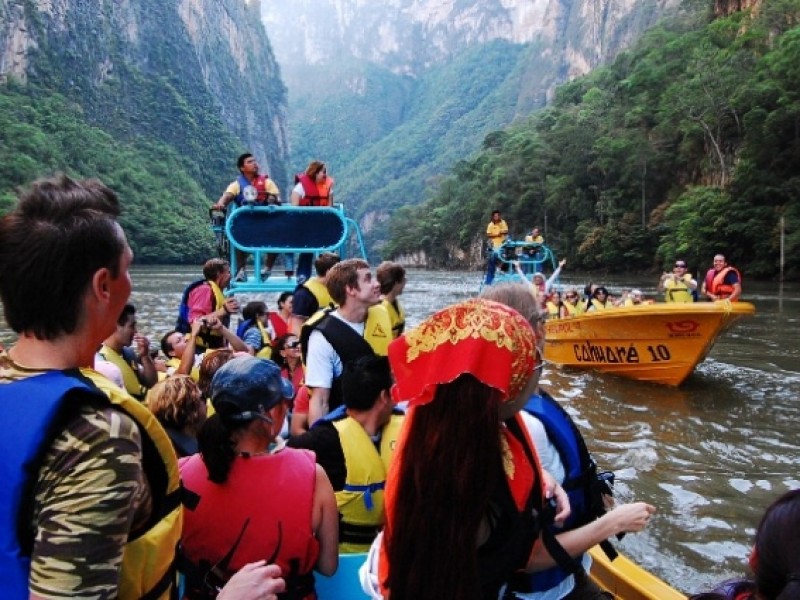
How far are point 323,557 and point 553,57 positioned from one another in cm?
16185

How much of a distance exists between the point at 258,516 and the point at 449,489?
86 cm

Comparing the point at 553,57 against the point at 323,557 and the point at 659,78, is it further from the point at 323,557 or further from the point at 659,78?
the point at 323,557

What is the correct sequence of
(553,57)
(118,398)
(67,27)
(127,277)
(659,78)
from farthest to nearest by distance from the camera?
(553,57)
(67,27)
(659,78)
(127,277)
(118,398)

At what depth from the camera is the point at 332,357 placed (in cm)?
405

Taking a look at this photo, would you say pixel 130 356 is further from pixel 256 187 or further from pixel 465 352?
pixel 465 352

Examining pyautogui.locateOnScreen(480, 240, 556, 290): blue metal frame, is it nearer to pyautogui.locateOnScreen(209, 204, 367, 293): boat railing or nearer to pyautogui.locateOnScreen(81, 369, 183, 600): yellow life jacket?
pyautogui.locateOnScreen(209, 204, 367, 293): boat railing

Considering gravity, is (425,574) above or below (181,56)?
below

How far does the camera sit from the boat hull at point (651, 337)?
10625 millimetres

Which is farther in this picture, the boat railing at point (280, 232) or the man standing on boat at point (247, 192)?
the man standing on boat at point (247, 192)

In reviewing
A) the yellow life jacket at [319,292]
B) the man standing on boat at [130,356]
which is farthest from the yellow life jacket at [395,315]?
the man standing on boat at [130,356]

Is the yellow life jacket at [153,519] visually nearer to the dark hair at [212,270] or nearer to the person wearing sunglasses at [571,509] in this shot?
the person wearing sunglasses at [571,509]

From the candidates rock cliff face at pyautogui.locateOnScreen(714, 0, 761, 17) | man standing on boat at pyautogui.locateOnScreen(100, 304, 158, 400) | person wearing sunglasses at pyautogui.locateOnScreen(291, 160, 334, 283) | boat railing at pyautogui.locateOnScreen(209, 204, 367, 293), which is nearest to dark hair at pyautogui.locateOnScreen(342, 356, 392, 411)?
man standing on boat at pyautogui.locateOnScreen(100, 304, 158, 400)

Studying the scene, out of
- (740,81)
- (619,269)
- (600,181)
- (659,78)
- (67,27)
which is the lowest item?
(619,269)

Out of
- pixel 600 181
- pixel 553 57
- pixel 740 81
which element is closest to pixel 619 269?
pixel 600 181
